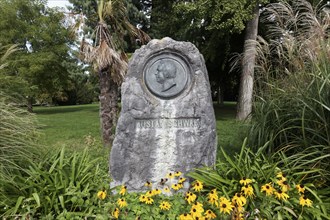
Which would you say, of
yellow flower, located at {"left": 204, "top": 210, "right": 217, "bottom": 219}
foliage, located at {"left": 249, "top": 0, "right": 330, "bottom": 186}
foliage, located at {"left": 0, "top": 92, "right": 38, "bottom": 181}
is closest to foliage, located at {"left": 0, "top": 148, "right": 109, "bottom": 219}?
foliage, located at {"left": 0, "top": 92, "right": 38, "bottom": 181}

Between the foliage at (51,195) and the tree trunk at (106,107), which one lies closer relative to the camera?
the foliage at (51,195)

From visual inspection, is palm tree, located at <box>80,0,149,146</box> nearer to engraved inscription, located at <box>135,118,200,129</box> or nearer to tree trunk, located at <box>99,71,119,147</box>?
tree trunk, located at <box>99,71,119,147</box>

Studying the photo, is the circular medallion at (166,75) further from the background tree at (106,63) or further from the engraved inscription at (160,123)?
the background tree at (106,63)

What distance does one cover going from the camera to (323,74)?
11.7ft

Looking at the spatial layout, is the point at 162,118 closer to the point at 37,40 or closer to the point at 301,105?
the point at 301,105

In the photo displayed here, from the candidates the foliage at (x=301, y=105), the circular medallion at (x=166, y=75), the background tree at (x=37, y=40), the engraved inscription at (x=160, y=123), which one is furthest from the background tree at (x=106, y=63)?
the background tree at (x=37, y=40)

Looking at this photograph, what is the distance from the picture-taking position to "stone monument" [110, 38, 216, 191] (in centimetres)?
388

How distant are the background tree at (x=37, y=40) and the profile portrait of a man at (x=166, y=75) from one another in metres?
17.5

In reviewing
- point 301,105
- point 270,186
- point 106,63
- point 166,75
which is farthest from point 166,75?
point 106,63

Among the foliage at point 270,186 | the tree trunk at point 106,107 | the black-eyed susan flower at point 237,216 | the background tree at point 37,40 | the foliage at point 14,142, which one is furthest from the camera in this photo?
the background tree at point 37,40

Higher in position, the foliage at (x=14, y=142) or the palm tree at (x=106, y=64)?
the palm tree at (x=106, y=64)

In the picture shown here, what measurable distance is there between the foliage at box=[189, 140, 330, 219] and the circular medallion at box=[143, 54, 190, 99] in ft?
3.70

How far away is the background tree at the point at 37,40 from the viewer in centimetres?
1980

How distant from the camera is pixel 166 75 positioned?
3.89 metres
